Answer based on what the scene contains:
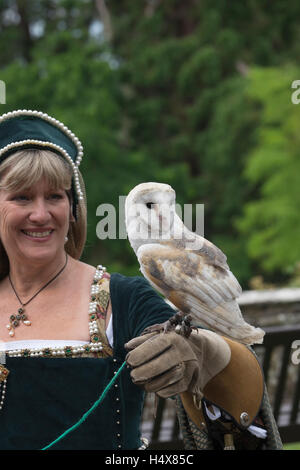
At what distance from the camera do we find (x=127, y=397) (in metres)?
1.99

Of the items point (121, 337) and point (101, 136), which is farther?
point (101, 136)

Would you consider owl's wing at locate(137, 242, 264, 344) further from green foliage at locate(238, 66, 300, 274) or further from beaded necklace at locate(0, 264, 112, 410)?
green foliage at locate(238, 66, 300, 274)

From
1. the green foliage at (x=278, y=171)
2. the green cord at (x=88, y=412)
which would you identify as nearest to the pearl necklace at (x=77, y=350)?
the green cord at (x=88, y=412)

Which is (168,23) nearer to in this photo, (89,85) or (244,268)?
(89,85)

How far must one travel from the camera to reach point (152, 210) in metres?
1.69

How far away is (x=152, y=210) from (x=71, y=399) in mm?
695

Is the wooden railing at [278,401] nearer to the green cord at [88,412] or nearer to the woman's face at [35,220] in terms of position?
the green cord at [88,412]

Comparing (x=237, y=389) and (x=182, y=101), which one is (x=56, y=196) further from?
(x=182, y=101)

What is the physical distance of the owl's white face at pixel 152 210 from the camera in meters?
1.69

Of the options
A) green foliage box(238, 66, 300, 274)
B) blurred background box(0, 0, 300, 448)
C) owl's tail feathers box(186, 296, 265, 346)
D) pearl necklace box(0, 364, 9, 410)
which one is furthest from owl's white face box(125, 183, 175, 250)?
green foliage box(238, 66, 300, 274)

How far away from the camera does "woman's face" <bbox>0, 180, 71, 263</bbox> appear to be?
6.38ft

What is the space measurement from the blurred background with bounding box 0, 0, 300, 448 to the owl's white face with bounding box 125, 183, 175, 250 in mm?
7752

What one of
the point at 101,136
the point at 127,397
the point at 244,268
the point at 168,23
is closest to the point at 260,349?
the point at 127,397
